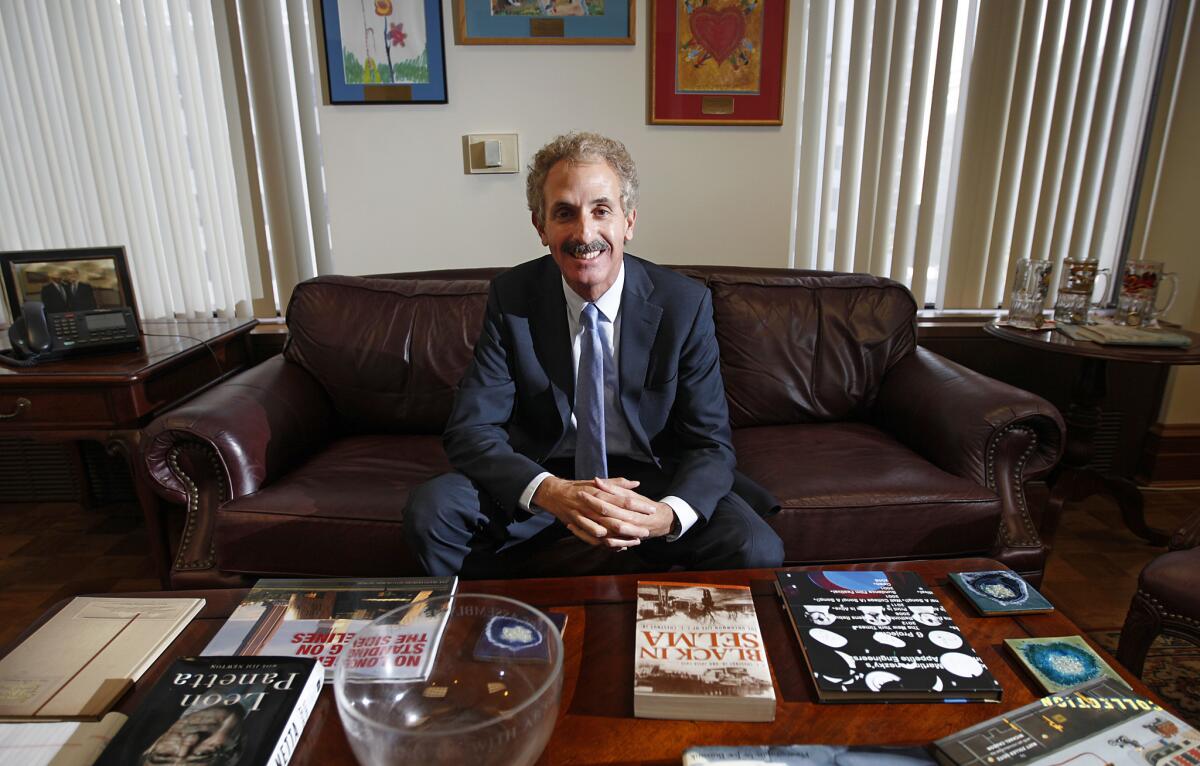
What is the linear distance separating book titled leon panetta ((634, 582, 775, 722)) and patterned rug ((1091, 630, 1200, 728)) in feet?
3.60

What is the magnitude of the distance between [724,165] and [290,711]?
2062mm

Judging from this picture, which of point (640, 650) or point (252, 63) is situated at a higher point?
point (252, 63)

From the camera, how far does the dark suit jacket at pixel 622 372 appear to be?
1.41 meters

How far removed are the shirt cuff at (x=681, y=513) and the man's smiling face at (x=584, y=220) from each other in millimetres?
478

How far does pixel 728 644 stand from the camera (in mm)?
854

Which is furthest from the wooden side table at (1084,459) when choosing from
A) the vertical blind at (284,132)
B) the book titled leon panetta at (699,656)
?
the vertical blind at (284,132)

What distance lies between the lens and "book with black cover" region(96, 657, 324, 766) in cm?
67

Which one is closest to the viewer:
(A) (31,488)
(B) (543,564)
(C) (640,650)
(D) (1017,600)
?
(C) (640,650)

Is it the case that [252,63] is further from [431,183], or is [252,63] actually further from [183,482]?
[183,482]

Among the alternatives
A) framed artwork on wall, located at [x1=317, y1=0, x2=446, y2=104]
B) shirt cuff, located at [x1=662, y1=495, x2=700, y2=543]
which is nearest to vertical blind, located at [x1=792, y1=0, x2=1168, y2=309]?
framed artwork on wall, located at [x1=317, y1=0, x2=446, y2=104]

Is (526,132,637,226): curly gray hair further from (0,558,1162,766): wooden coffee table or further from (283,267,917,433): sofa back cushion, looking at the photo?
(0,558,1162,766): wooden coffee table

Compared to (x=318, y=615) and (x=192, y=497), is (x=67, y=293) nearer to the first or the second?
(x=192, y=497)

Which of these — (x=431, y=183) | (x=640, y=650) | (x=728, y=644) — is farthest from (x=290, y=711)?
(x=431, y=183)

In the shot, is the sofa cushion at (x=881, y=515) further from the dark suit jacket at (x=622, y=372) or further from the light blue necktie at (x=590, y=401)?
the light blue necktie at (x=590, y=401)
